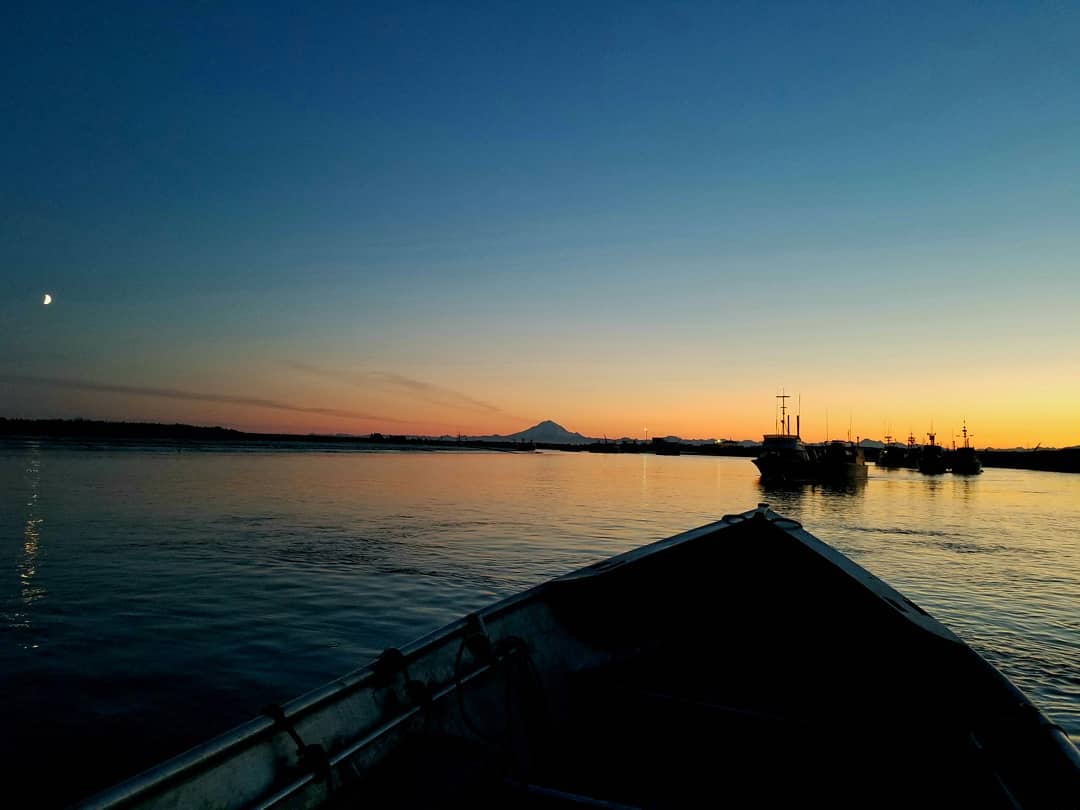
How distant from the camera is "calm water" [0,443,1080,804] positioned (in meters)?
6.74

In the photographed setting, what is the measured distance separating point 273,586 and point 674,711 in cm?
914

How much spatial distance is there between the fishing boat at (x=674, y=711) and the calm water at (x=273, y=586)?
9.88ft

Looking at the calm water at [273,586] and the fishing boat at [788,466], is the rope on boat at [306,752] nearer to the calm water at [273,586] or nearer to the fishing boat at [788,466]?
the calm water at [273,586]

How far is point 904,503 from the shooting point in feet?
128

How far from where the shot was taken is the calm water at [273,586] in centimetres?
674

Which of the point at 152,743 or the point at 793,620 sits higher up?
the point at 793,620

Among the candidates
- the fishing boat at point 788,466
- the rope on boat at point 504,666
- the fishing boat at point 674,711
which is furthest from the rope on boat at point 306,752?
Result: the fishing boat at point 788,466

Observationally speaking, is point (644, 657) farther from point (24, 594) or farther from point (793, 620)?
point (24, 594)

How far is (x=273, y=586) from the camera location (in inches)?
479

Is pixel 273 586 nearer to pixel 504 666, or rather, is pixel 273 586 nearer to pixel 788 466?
pixel 504 666

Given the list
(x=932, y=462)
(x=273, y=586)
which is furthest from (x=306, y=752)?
(x=932, y=462)

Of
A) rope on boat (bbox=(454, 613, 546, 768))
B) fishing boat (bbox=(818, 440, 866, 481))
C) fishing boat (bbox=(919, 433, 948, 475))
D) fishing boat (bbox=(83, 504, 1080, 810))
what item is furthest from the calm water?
fishing boat (bbox=(919, 433, 948, 475))

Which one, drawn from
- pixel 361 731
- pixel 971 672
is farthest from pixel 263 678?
pixel 971 672

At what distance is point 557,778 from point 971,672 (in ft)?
10.4
